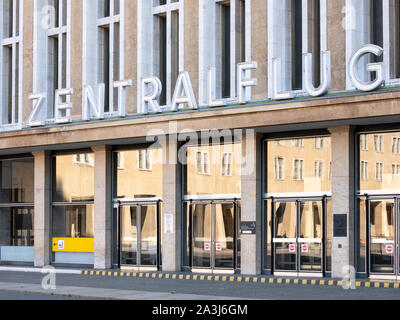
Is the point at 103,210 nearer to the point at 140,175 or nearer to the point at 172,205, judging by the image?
the point at 140,175

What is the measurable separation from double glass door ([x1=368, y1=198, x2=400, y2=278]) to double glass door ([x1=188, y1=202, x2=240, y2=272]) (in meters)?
5.39

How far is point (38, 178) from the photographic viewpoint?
36156 mm

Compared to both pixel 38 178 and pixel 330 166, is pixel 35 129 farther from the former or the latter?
pixel 330 166

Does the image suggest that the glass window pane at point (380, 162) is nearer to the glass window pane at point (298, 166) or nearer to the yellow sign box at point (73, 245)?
the glass window pane at point (298, 166)

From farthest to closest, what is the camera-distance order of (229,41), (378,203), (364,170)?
(229,41) → (364,170) → (378,203)

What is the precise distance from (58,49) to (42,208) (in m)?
7.00

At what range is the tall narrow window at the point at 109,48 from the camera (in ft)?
109

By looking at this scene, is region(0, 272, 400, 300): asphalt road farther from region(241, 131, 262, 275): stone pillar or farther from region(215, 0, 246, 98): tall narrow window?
region(215, 0, 246, 98): tall narrow window

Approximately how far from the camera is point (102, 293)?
22.7 metres

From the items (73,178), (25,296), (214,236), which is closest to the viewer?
(25,296)

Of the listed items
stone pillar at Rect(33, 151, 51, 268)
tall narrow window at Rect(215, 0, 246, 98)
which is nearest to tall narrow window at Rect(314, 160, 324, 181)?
tall narrow window at Rect(215, 0, 246, 98)

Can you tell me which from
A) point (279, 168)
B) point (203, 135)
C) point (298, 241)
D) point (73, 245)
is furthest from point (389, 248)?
point (73, 245)

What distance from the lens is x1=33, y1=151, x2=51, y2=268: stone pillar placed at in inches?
1404
